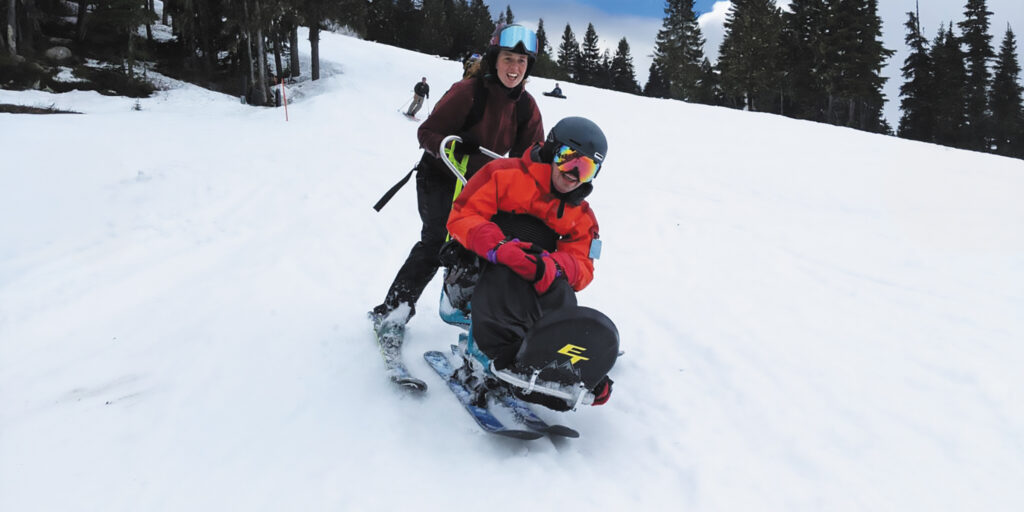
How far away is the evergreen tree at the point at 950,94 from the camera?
42.0m

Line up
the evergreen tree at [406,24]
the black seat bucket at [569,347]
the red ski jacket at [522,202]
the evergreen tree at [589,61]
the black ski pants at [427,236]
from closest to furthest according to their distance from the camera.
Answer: the black seat bucket at [569,347]
the red ski jacket at [522,202]
the black ski pants at [427,236]
the evergreen tree at [406,24]
the evergreen tree at [589,61]

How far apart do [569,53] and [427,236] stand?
282 ft

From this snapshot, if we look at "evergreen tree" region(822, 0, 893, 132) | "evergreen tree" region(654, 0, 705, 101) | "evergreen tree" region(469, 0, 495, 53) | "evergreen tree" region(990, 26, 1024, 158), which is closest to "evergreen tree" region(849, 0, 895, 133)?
"evergreen tree" region(822, 0, 893, 132)

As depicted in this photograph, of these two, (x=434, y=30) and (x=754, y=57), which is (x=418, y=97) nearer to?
(x=754, y=57)

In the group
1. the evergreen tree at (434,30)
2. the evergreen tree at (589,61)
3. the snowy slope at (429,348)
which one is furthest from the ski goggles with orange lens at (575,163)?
the evergreen tree at (589,61)

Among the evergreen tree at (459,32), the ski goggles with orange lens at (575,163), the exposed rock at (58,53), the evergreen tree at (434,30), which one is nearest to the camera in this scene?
the ski goggles with orange lens at (575,163)

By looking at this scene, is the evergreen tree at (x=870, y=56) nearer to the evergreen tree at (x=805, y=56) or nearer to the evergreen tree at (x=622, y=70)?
the evergreen tree at (x=805, y=56)

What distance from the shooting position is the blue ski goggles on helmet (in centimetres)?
316

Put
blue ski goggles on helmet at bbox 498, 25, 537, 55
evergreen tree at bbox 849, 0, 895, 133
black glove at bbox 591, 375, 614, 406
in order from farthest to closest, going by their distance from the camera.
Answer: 1. evergreen tree at bbox 849, 0, 895, 133
2. blue ski goggles on helmet at bbox 498, 25, 537, 55
3. black glove at bbox 591, 375, 614, 406

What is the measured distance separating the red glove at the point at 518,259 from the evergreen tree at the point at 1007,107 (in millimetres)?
55426

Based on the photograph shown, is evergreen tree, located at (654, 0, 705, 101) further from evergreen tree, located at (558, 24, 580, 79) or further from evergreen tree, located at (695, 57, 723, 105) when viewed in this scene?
evergreen tree, located at (558, 24, 580, 79)

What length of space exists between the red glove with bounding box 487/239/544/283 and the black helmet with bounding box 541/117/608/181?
59 centimetres

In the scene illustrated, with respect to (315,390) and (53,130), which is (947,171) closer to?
(315,390)

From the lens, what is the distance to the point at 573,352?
2.42 metres
